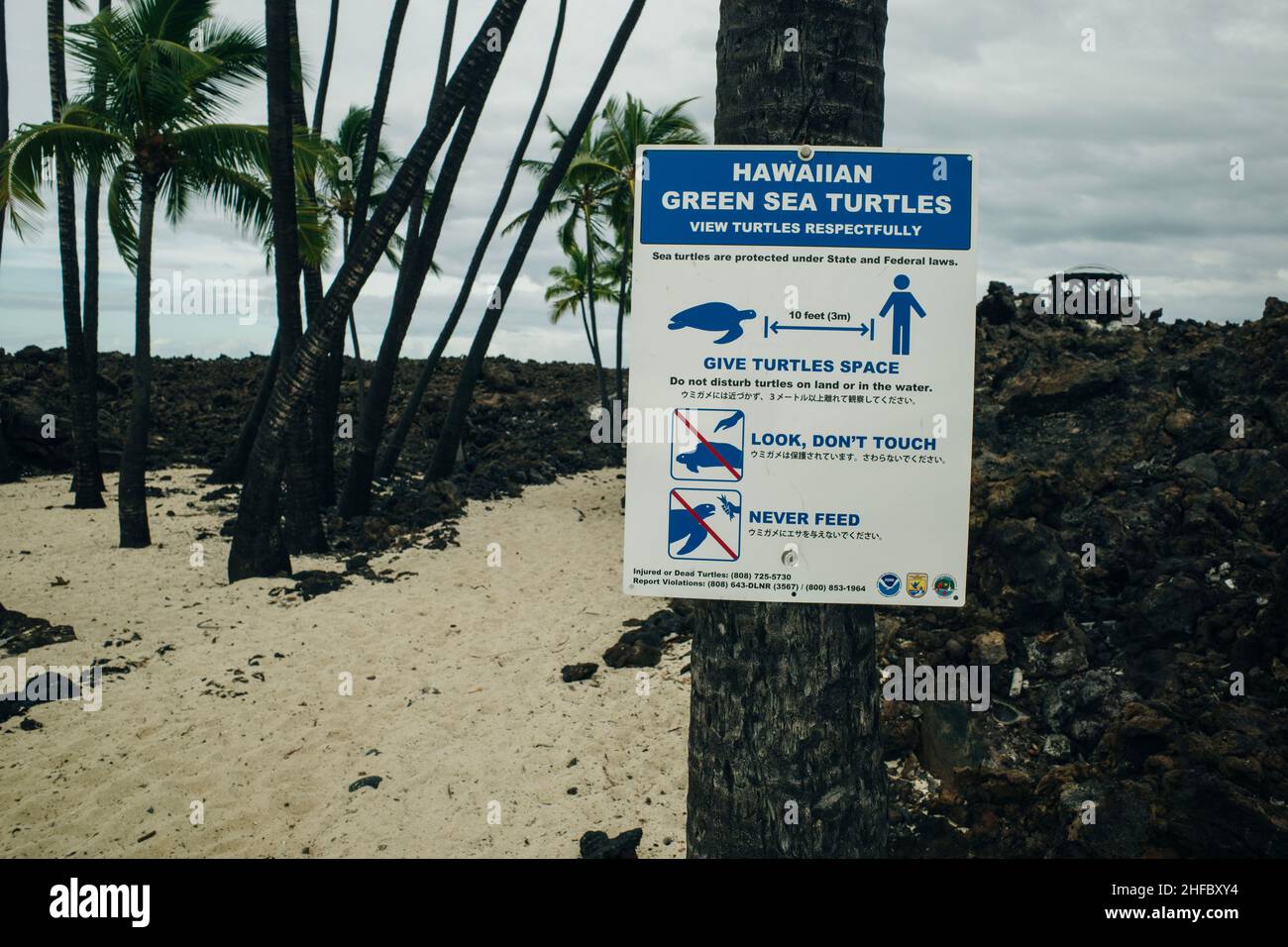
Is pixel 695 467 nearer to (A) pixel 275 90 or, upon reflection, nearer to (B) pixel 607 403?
(A) pixel 275 90

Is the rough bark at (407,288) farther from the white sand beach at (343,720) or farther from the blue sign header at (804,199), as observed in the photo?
the blue sign header at (804,199)

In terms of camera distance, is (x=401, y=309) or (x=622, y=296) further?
(x=622, y=296)

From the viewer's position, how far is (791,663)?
296cm

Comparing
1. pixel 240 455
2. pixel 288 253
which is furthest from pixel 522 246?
pixel 240 455

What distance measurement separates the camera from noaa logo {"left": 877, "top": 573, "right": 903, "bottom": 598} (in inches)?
111

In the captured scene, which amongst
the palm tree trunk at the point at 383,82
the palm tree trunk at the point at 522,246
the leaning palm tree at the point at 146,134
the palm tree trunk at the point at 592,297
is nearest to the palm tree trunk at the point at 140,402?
the leaning palm tree at the point at 146,134

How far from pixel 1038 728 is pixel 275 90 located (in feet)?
34.4

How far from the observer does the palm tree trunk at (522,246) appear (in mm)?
14445

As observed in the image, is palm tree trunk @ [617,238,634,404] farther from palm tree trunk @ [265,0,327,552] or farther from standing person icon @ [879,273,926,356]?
standing person icon @ [879,273,926,356]

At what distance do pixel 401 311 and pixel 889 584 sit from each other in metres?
12.1

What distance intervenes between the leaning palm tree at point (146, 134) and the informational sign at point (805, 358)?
1251 centimetres

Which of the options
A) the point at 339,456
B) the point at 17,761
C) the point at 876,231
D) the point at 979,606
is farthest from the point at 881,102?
the point at 339,456

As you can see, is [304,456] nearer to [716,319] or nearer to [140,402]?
[140,402]

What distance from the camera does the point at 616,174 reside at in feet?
72.4
